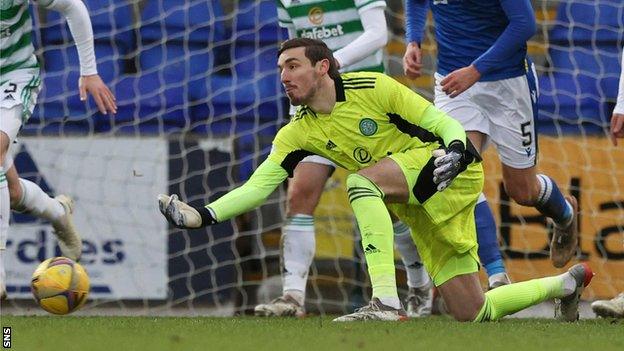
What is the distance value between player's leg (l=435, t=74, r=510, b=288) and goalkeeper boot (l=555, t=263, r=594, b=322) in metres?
0.51

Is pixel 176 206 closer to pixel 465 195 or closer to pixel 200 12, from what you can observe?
pixel 465 195

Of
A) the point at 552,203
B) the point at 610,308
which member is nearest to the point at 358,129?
the point at 610,308

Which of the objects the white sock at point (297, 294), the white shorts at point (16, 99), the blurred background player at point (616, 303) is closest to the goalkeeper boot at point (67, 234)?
the white shorts at point (16, 99)

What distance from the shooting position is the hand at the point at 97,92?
21.0 feet

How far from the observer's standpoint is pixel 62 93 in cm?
829

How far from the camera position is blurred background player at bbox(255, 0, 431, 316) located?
21.2ft

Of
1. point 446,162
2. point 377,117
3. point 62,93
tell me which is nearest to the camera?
point 446,162

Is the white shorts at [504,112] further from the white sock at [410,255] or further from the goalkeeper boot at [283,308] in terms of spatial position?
the goalkeeper boot at [283,308]

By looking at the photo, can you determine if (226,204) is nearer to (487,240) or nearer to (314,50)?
(314,50)

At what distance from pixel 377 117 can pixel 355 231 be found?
239 centimetres

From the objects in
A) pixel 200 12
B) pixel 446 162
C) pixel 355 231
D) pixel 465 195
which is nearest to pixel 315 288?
pixel 355 231

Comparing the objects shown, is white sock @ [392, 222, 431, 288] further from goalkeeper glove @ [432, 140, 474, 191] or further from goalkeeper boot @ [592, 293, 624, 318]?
goalkeeper glove @ [432, 140, 474, 191]

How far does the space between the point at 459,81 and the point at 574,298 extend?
1.06 metres

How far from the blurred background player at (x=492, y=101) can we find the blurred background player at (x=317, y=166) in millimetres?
240
